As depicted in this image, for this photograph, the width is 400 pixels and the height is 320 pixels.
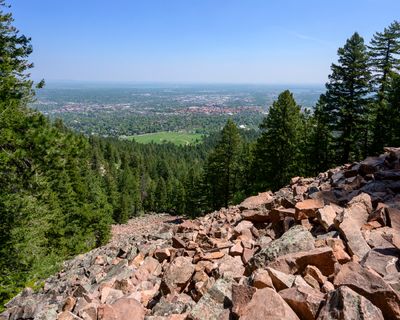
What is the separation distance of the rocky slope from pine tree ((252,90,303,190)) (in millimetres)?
16509

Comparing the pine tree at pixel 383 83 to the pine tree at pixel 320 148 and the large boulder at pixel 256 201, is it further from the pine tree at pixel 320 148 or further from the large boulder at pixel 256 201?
the large boulder at pixel 256 201

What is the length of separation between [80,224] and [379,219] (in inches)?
916

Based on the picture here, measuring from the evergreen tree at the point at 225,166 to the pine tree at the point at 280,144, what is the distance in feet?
15.3

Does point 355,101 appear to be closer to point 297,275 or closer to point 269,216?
point 269,216

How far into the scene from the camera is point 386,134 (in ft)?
80.9

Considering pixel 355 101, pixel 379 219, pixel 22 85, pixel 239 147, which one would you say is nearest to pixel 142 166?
pixel 239 147

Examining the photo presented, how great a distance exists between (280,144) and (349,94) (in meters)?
6.37

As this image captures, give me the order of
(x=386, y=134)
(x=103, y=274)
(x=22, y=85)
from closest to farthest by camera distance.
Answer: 1. (x=103, y=274)
2. (x=22, y=85)
3. (x=386, y=134)

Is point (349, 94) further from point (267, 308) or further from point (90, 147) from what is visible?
point (267, 308)

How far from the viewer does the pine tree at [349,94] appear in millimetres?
24484

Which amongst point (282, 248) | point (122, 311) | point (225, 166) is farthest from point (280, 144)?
point (122, 311)

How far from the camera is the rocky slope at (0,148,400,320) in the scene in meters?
4.38

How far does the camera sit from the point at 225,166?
3419cm

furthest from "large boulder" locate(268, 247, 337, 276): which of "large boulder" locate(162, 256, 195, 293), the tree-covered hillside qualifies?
the tree-covered hillside
